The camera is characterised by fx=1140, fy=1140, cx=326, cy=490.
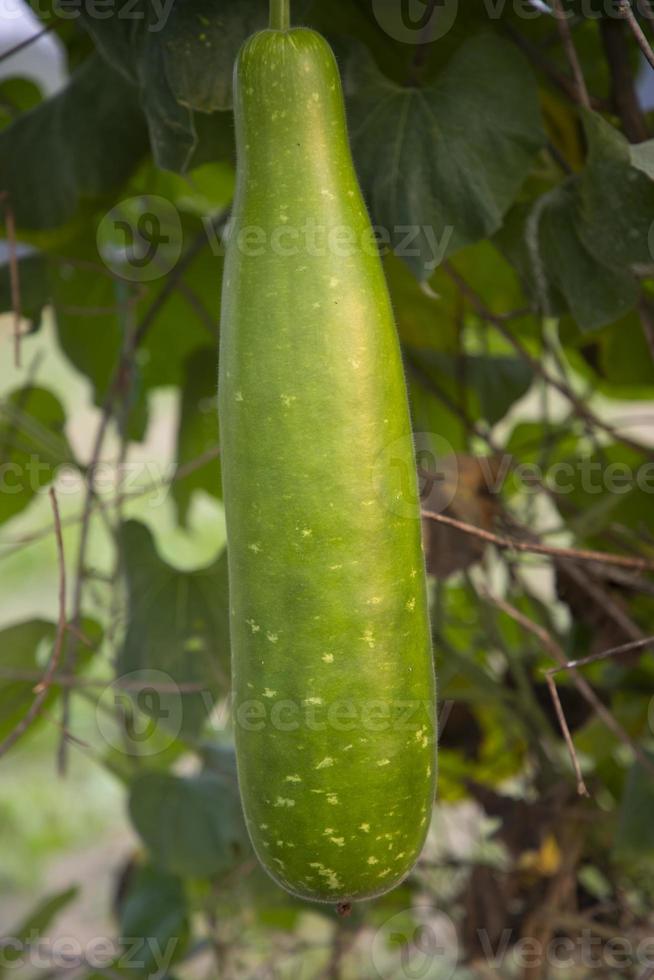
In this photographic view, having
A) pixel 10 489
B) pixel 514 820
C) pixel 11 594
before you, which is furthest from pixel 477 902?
pixel 11 594

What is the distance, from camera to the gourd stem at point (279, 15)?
0.53 metres

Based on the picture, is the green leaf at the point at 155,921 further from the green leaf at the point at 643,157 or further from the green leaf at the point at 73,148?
the green leaf at the point at 643,157

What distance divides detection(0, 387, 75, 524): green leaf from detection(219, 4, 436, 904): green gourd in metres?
0.60

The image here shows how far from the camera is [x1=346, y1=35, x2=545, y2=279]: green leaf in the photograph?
0.66 meters

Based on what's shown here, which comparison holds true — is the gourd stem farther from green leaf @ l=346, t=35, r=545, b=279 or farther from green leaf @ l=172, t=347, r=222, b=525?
green leaf @ l=172, t=347, r=222, b=525

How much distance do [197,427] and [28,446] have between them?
17 cm

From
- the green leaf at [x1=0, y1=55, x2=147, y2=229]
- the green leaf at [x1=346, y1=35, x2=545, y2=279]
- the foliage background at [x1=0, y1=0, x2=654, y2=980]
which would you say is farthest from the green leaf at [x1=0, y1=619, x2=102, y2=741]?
the green leaf at [x1=346, y1=35, x2=545, y2=279]

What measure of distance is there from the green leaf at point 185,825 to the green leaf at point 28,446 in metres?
0.32

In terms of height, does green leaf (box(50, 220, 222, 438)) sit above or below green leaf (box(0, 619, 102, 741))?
above

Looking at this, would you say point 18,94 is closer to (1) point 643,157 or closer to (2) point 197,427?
(2) point 197,427

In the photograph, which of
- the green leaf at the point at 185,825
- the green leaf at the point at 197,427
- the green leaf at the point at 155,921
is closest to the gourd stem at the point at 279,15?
the green leaf at the point at 197,427

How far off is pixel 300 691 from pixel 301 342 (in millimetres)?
155

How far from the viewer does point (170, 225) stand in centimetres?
102

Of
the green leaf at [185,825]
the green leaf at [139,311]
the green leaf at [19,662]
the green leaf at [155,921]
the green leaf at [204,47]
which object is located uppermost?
the green leaf at [204,47]
